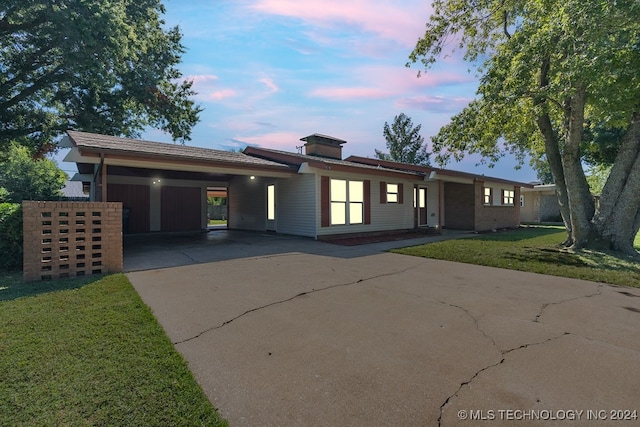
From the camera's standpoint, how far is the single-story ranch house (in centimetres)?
1038

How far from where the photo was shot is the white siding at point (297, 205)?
11562mm

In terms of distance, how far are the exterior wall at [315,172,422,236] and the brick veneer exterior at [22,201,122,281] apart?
662 centimetres

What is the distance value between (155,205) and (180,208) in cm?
111

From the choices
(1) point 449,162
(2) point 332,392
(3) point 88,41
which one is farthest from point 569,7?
(3) point 88,41

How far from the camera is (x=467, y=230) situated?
52.3ft

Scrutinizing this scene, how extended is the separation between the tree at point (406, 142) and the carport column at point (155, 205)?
24149mm

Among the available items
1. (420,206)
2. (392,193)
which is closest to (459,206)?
(420,206)

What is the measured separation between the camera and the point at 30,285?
5.16 meters

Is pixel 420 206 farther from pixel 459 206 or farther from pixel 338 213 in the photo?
pixel 338 213

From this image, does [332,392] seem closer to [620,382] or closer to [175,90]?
[620,382]

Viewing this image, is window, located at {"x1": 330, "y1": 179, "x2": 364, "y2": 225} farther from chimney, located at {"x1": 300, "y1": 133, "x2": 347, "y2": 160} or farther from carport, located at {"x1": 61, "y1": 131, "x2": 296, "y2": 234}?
chimney, located at {"x1": 300, "y1": 133, "x2": 347, "y2": 160}

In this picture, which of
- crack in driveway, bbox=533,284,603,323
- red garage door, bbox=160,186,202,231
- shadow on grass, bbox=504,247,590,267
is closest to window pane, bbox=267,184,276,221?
red garage door, bbox=160,186,202,231

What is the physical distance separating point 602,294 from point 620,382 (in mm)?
3294

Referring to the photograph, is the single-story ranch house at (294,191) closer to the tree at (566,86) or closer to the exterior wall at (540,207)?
the tree at (566,86)
